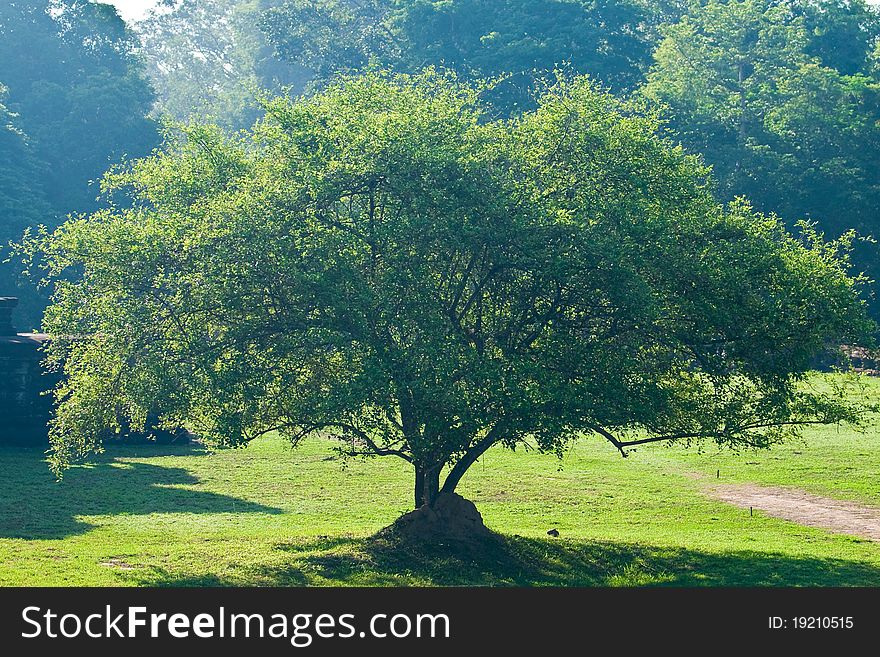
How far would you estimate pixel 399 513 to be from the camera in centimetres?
3005

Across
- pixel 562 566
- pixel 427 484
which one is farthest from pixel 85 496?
pixel 562 566

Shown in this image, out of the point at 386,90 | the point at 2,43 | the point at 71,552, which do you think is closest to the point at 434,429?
the point at 386,90

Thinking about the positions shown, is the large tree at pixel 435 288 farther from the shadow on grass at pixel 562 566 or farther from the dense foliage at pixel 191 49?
the dense foliage at pixel 191 49

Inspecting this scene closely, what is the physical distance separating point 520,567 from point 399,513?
8.36 metres

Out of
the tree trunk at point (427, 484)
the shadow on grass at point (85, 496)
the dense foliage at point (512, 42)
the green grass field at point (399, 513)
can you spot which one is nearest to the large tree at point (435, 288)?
the tree trunk at point (427, 484)

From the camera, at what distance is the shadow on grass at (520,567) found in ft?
68.5

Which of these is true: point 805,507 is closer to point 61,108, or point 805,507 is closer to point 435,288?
point 435,288

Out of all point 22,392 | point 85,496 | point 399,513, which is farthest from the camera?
point 22,392

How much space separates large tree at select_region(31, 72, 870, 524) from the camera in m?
20.4

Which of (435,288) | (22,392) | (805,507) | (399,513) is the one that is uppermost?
(435,288)

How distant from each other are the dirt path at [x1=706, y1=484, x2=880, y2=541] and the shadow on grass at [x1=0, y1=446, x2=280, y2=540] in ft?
42.2

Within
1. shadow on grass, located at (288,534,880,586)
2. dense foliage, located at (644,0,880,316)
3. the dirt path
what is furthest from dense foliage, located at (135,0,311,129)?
shadow on grass, located at (288,534,880,586)

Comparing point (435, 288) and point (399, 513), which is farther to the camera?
point (399, 513)

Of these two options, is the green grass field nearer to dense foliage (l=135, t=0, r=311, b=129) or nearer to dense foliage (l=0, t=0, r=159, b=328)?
dense foliage (l=0, t=0, r=159, b=328)
